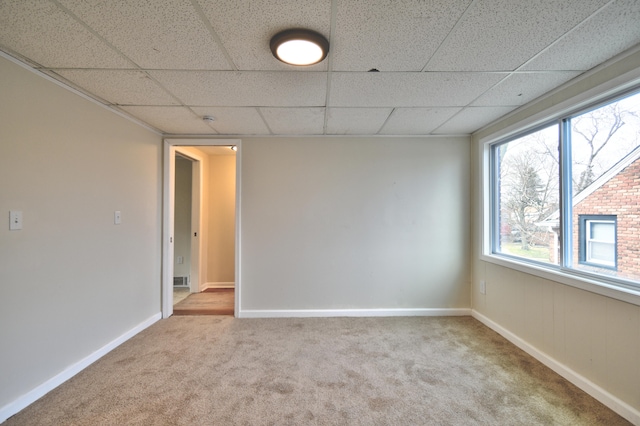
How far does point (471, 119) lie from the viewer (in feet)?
8.95

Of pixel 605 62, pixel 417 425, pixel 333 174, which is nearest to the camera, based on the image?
pixel 417 425

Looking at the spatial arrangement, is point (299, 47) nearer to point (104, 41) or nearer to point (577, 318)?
point (104, 41)

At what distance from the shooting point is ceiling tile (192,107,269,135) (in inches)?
96.9

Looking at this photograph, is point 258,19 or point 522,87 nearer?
point 258,19

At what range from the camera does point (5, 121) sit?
5.31 feet

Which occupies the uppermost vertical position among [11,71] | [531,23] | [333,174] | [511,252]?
[531,23]

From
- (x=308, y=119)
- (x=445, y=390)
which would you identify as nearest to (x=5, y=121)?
(x=308, y=119)

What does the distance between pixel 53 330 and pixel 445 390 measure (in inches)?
114

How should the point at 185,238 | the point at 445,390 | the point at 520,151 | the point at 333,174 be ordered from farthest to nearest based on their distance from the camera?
the point at 185,238, the point at 333,174, the point at 520,151, the point at 445,390

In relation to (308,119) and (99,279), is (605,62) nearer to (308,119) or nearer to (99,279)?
(308,119)

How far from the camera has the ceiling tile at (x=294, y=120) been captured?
8.16ft

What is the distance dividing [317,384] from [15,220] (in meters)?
2.33

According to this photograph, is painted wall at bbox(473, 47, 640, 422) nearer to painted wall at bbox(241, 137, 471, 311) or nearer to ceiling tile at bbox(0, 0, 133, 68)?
painted wall at bbox(241, 137, 471, 311)

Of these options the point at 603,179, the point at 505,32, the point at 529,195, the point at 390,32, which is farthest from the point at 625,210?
the point at 390,32
